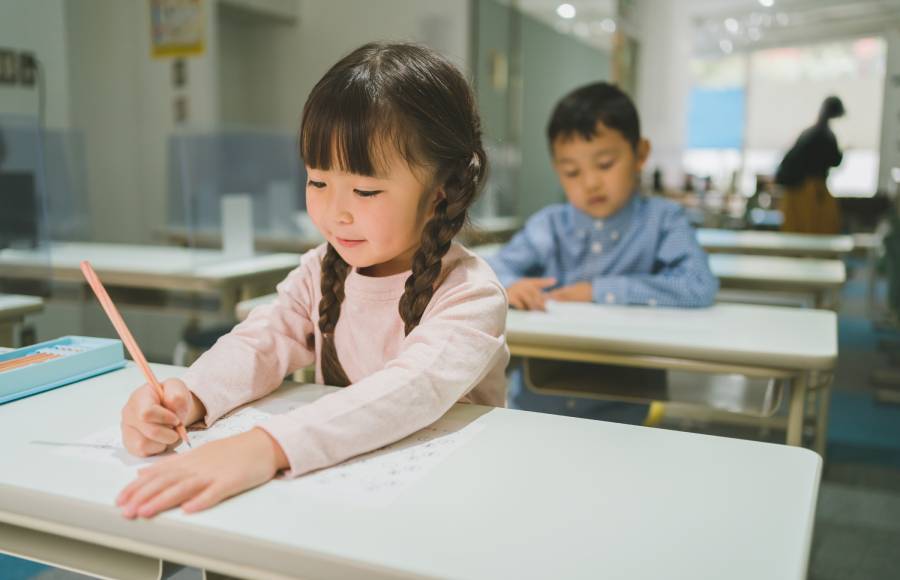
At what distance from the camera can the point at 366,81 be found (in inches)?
32.4

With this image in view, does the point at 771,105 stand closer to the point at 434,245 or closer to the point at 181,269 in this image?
the point at 181,269

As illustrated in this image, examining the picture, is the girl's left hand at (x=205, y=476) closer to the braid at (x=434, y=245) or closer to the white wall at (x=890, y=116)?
the braid at (x=434, y=245)

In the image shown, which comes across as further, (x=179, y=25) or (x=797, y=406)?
(x=179, y=25)

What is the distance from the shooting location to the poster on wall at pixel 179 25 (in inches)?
110

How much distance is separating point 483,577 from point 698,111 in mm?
10185

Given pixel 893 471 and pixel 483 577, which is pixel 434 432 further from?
pixel 893 471

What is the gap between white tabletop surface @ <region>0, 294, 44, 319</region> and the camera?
1.34 m

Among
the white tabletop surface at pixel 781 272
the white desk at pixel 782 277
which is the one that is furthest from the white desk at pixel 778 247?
the white desk at pixel 782 277

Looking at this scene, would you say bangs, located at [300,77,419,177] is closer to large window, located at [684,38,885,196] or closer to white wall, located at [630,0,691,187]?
white wall, located at [630,0,691,187]

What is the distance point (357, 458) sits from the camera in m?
0.70

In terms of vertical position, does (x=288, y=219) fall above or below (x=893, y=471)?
above

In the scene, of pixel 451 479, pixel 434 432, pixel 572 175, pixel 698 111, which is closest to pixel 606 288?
pixel 572 175

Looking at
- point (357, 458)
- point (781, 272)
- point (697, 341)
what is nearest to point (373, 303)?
point (357, 458)

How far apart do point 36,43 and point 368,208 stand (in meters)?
1.09
